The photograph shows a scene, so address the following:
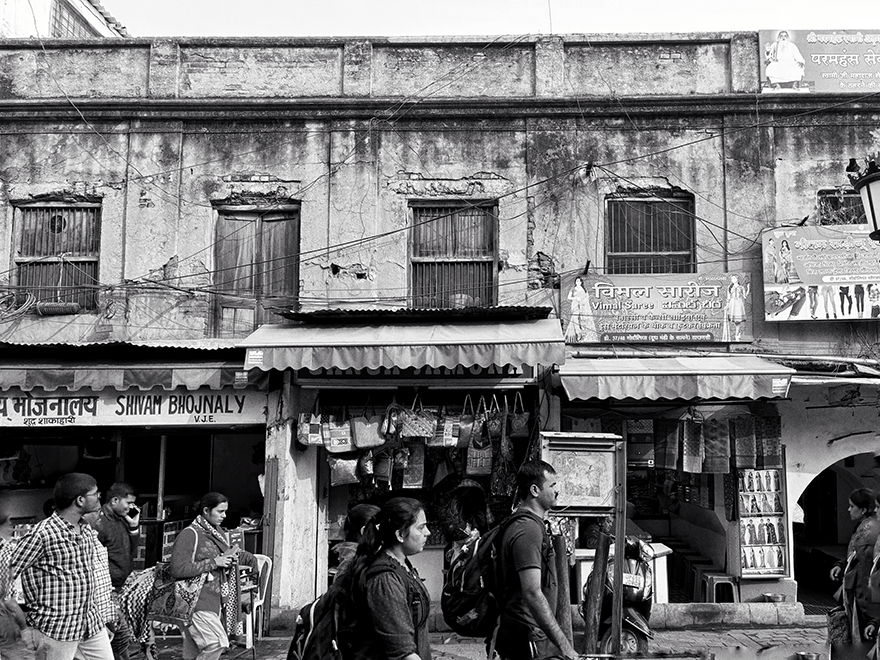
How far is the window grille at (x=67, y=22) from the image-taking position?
1909 centimetres

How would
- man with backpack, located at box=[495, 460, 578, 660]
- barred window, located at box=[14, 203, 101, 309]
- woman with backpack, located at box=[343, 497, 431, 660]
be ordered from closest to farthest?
1. woman with backpack, located at box=[343, 497, 431, 660]
2. man with backpack, located at box=[495, 460, 578, 660]
3. barred window, located at box=[14, 203, 101, 309]

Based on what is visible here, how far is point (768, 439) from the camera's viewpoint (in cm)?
1152

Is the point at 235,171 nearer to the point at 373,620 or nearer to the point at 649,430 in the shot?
the point at 649,430

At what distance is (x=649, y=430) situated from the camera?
465 inches

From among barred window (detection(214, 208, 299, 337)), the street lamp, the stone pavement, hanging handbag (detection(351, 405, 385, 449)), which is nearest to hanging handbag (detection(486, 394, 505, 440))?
hanging handbag (detection(351, 405, 385, 449))

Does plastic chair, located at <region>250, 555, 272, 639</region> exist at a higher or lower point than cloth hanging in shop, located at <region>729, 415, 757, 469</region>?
lower

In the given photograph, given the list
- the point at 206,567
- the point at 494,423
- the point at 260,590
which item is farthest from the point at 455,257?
the point at 206,567

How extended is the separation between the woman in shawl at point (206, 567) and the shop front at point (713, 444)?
14.0 feet

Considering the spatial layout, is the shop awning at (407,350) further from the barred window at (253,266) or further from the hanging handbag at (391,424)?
the barred window at (253,266)

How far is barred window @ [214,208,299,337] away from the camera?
40.5ft

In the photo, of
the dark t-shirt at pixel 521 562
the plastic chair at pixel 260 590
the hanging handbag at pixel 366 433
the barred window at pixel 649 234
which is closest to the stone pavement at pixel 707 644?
the plastic chair at pixel 260 590

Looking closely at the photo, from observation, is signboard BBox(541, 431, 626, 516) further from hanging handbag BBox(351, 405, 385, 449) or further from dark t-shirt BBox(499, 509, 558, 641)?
dark t-shirt BBox(499, 509, 558, 641)

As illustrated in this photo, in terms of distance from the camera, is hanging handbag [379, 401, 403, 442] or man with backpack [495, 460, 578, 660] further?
hanging handbag [379, 401, 403, 442]

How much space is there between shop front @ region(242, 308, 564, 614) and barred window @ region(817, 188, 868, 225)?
435 centimetres
